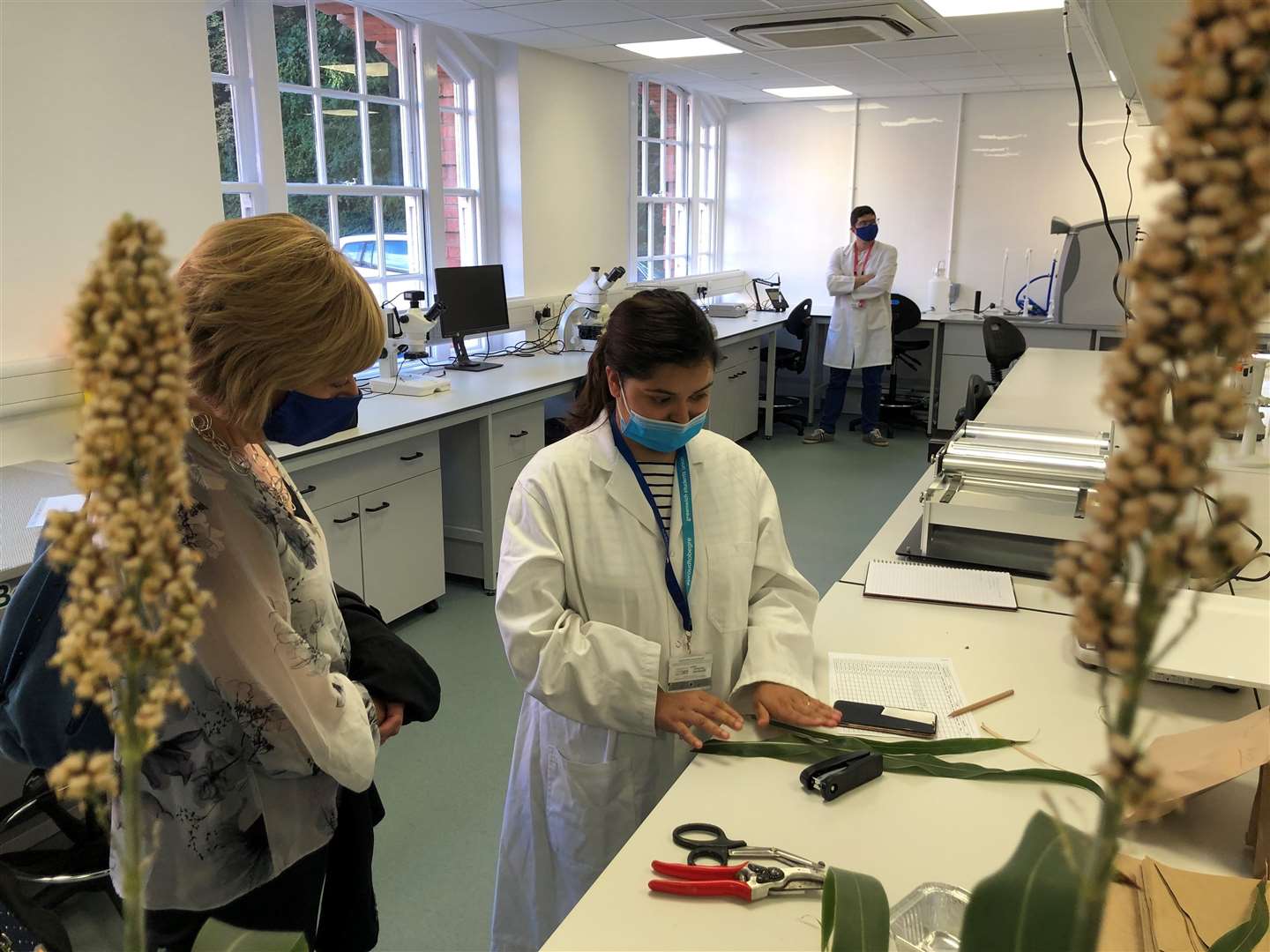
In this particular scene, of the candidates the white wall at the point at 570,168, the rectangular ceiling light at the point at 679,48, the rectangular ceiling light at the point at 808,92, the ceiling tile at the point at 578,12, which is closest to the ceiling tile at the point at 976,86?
the rectangular ceiling light at the point at 808,92

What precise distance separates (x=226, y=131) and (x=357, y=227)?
0.89 metres

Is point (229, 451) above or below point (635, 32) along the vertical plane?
below

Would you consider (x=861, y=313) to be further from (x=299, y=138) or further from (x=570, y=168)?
(x=299, y=138)

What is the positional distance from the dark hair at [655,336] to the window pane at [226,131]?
2982 mm

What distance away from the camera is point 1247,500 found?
10.4 inches

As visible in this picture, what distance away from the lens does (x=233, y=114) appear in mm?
3904

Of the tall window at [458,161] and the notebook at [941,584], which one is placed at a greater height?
the tall window at [458,161]

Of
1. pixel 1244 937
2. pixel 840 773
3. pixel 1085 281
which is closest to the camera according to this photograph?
pixel 1244 937

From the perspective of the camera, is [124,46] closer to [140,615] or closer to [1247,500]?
[140,615]

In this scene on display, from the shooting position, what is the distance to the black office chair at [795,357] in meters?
6.86

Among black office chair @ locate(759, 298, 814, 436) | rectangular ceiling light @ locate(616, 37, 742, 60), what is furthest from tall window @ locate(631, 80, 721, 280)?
black office chair @ locate(759, 298, 814, 436)

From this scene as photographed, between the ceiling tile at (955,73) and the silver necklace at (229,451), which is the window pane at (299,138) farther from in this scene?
the ceiling tile at (955,73)

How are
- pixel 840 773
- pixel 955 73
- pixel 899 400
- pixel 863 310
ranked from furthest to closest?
pixel 899 400, pixel 863 310, pixel 955 73, pixel 840 773

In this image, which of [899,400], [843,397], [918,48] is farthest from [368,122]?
[899,400]
